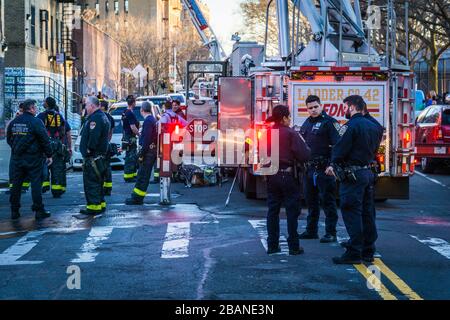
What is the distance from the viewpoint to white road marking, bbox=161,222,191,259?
11211mm

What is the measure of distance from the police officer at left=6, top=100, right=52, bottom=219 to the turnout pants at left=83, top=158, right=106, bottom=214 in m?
0.66

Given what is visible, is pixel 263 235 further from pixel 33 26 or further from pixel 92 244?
pixel 33 26

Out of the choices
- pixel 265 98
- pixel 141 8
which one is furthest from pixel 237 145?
pixel 141 8

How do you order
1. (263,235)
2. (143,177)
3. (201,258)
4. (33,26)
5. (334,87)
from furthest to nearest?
(33,26)
(143,177)
(334,87)
(263,235)
(201,258)

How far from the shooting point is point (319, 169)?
12.2 meters

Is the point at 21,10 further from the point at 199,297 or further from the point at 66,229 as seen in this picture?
the point at 199,297

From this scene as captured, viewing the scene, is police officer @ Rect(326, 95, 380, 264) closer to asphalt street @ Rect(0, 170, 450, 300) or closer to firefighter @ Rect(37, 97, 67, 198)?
asphalt street @ Rect(0, 170, 450, 300)

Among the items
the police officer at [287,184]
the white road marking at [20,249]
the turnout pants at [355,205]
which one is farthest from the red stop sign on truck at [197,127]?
the turnout pants at [355,205]

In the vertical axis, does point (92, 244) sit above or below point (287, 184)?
below

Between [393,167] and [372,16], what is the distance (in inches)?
119

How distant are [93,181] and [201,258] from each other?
4724 mm

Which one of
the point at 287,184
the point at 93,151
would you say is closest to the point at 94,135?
the point at 93,151

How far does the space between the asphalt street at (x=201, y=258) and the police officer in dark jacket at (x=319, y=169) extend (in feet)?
0.98

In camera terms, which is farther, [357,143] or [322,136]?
[322,136]
